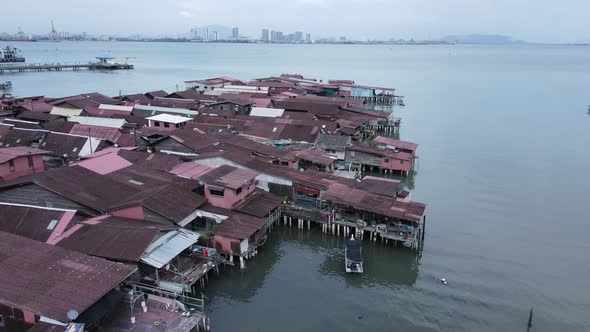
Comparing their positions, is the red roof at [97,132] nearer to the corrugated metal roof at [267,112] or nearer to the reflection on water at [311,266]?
the corrugated metal roof at [267,112]

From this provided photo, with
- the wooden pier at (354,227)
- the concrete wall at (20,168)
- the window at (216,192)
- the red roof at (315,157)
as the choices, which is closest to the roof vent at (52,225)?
the window at (216,192)

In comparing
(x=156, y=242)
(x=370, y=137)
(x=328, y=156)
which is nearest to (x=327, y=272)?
(x=156, y=242)

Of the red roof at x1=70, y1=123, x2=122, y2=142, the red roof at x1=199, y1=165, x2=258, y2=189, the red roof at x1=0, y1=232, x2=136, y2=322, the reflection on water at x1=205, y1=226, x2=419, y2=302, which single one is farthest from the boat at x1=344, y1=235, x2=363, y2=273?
the red roof at x1=70, y1=123, x2=122, y2=142

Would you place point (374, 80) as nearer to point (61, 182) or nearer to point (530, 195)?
point (530, 195)

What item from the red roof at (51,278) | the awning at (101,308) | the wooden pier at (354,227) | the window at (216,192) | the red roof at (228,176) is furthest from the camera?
the wooden pier at (354,227)

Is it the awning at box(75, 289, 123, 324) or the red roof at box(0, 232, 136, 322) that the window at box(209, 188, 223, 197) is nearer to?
the red roof at box(0, 232, 136, 322)

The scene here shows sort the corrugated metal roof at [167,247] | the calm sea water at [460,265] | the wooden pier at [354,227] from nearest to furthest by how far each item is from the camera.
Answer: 1. the corrugated metal roof at [167,247]
2. the calm sea water at [460,265]
3. the wooden pier at [354,227]

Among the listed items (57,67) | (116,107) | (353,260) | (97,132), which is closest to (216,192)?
(353,260)
